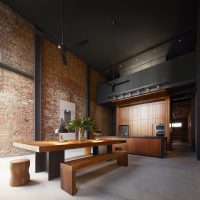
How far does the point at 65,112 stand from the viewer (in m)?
7.78

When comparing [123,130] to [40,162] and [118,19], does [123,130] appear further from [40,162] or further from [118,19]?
[40,162]

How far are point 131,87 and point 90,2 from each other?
15.8 feet

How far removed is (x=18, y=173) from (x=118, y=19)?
19.0ft

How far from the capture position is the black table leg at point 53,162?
3.10m

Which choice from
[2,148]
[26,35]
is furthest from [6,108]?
[26,35]

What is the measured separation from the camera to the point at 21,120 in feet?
18.5

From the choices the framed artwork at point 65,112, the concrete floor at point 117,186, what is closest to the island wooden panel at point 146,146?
→ the concrete floor at point 117,186

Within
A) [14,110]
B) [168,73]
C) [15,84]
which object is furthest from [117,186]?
[168,73]

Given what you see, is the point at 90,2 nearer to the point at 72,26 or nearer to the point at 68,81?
the point at 72,26

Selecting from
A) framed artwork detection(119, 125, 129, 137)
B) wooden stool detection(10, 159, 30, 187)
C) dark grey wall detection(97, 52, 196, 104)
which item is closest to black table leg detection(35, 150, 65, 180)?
wooden stool detection(10, 159, 30, 187)

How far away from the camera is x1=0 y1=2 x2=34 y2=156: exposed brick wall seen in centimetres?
513

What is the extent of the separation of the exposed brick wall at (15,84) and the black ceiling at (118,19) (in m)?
0.60

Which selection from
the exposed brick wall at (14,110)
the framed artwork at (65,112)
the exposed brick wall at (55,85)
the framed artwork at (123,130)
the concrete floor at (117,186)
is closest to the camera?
the concrete floor at (117,186)

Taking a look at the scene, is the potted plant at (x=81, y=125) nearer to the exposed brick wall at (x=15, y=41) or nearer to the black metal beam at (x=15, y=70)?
the black metal beam at (x=15, y=70)
